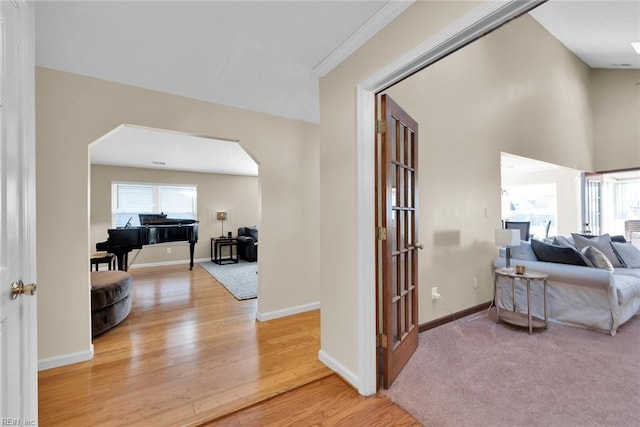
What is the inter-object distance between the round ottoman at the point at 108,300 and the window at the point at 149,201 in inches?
148

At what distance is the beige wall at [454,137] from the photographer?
72.7 inches

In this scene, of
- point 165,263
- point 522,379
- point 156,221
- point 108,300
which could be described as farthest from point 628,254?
point 165,263

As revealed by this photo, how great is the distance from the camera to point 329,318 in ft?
6.84

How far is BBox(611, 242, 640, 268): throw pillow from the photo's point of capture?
3.47m

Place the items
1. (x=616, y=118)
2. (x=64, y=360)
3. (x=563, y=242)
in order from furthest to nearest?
(x=616, y=118) → (x=563, y=242) → (x=64, y=360)

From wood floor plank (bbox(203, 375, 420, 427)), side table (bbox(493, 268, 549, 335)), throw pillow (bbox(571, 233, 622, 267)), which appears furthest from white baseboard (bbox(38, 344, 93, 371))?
throw pillow (bbox(571, 233, 622, 267))

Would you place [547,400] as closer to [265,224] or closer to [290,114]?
[265,224]

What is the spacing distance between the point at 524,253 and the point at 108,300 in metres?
4.87

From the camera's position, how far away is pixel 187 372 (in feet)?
6.66

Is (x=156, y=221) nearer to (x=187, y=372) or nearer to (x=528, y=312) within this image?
(x=187, y=372)

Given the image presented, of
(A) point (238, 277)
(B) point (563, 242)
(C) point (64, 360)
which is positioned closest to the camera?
(C) point (64, 360)

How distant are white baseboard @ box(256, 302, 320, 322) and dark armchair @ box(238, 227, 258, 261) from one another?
3.38 meters

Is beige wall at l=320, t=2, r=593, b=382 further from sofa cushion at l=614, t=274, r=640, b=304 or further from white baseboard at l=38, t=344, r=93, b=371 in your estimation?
white baseboard at l=38, t=344, r=93, b=371
